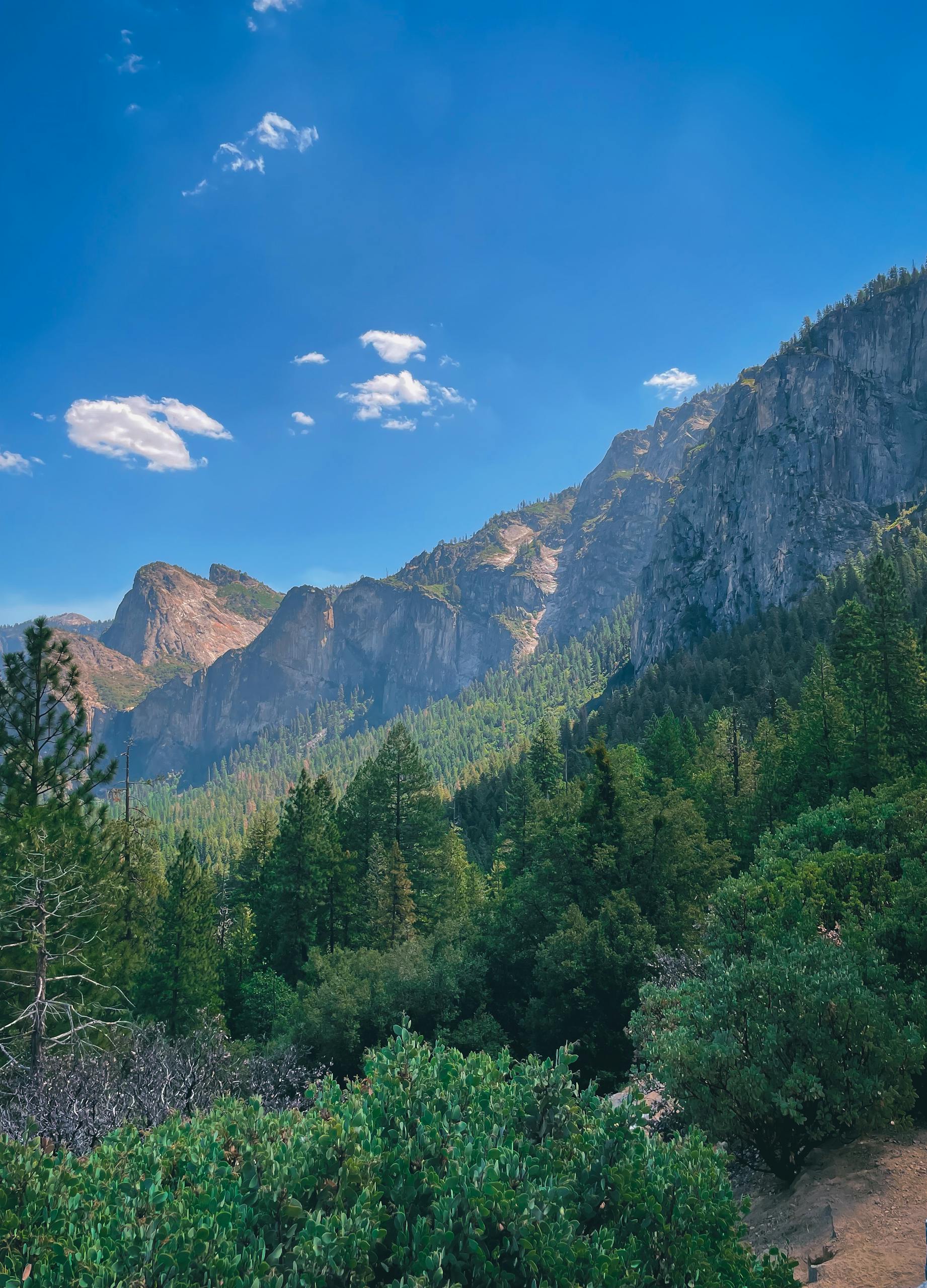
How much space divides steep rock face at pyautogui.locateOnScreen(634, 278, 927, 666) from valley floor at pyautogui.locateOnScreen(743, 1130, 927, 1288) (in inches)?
6439

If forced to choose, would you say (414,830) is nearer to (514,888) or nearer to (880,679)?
(514,888)

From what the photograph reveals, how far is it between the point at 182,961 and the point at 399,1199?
2246 centimetres

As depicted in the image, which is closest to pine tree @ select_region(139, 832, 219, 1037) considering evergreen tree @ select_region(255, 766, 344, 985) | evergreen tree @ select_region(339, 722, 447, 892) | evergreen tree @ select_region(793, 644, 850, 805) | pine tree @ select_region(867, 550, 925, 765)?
evergreen tree @ select_region(255, 766, 344, 985)

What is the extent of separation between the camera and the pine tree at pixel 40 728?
59.7ft

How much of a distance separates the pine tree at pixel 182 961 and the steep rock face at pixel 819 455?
158374 mm

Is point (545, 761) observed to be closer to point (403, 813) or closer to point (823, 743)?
point (403, 813)

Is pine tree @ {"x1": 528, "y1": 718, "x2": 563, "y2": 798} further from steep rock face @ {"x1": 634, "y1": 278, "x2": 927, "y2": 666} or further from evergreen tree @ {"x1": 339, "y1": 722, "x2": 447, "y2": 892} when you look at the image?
steep rock face @ {"x1": 634, "y1": 278, "x2": 927, "y2": 666}

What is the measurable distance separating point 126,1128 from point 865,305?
229770 millimetres

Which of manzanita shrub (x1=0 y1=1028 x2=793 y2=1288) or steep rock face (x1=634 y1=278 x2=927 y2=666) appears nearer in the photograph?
manzanita shrub (x1=0 y1=1028 x2=793 y2=1288)

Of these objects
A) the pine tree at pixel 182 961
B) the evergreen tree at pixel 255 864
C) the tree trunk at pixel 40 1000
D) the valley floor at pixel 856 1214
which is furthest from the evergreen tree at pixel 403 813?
the valley floor at pixel 856 1214

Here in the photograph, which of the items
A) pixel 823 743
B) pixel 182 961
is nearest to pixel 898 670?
pixel 823 743

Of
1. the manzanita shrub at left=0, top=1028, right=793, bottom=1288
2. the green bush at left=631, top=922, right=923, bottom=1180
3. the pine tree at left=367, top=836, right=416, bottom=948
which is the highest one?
the manzanita shrub at left=0, top=1028, right=793, bottom=1288

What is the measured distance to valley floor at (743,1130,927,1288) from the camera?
8898mm

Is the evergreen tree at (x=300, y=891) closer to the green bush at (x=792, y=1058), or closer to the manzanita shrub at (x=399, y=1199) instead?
the green bush at (x=792, y=1058)
